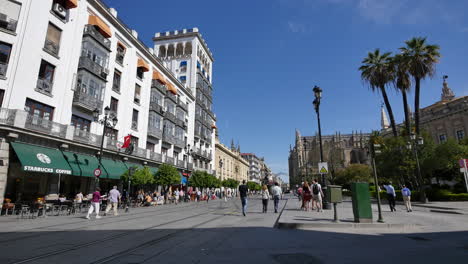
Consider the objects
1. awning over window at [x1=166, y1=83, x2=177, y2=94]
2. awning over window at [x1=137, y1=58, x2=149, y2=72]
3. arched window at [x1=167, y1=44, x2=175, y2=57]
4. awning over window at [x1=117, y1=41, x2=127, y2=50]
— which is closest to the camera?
awning over window at [x1=117, y1=41, x2=127, y2=50]

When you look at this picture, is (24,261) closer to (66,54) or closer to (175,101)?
(66,54)

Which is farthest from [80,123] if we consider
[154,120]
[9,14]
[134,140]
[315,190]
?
[315,190]

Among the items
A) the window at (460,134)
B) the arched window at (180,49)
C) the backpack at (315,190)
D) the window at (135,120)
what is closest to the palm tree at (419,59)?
the backpack at (315,190)

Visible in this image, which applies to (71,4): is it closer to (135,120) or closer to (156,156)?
(135,120)

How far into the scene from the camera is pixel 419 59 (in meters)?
26.9

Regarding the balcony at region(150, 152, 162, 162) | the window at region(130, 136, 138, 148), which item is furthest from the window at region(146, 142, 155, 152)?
the window at region(130, 136, 138, 148)

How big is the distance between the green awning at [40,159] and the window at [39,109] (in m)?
2.42

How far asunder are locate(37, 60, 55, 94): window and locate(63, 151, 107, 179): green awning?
485 cm

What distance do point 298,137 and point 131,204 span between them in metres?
114

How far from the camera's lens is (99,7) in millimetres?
24359

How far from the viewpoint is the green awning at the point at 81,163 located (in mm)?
19031

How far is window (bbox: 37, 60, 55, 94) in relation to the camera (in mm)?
18234

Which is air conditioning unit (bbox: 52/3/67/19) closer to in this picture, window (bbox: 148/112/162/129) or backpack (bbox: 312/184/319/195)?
window (bbox: 148/112/162/129)

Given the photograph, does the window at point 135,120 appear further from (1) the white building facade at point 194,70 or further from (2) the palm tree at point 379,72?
(2) the palm tree at point 379,72
